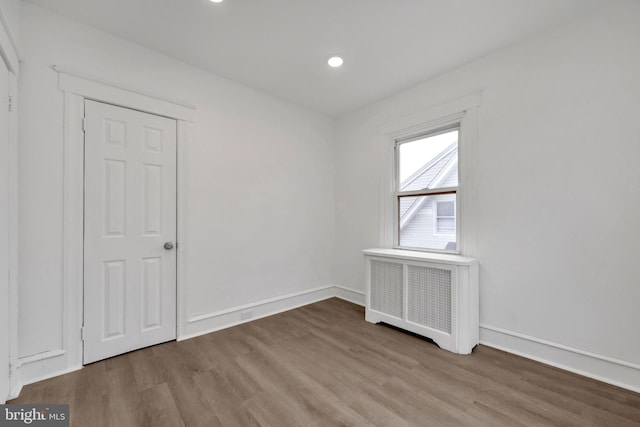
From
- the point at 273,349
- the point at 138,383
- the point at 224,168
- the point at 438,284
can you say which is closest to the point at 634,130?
the point at 438,284

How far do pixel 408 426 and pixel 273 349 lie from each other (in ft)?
4.38

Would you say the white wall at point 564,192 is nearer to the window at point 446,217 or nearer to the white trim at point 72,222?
the window at point 446,217

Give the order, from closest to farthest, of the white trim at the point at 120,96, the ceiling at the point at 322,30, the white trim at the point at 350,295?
the ceiling at the point at 322,30, the white trim at the point at 120,96, the white trim at the point at 350,295

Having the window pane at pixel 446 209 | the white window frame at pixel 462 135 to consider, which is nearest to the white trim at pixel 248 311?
the white window frame at pixel 462 135

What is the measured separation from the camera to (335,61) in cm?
272

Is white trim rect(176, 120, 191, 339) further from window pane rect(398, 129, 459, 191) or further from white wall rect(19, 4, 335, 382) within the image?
window pane rect(398, 129, 459, 191)

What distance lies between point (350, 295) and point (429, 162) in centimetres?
216

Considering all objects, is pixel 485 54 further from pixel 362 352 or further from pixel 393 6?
pixel 362 352

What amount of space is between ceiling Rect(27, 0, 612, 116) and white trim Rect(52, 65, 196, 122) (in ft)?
1.50

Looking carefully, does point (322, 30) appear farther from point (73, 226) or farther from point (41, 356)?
point (41, 356)

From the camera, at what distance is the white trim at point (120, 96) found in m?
2.14

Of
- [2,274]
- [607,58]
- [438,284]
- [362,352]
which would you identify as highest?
[607,58]

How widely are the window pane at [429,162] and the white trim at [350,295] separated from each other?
1.61 m

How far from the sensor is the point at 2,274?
165cm
